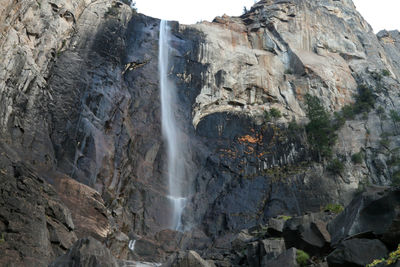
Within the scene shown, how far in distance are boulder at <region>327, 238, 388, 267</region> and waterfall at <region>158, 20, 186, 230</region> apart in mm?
15392

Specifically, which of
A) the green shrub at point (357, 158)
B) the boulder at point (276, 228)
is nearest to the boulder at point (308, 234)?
the boulder at point (276, 228)

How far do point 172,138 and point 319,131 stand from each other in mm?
12059

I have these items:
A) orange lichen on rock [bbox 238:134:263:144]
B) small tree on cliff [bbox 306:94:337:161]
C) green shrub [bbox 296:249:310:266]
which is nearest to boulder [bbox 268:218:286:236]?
green shrub [bbox 296:249:310:266]

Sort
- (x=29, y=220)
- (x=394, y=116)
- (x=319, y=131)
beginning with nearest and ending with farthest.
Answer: (x=29, y=220)
(x=319, y=131)
(x=394, y=116)

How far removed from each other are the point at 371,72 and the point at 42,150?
110ft

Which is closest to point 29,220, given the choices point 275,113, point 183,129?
point 183,129

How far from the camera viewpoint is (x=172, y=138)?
94.9ft

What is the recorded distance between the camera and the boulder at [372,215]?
394 inches

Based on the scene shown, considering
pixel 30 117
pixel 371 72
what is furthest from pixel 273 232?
pixel 371 72

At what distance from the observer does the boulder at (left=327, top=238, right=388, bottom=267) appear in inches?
369

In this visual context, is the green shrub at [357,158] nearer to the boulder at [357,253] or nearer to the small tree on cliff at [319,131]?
the small tree on cliff at [319,131]

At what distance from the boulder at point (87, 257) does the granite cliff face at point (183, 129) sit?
6cm

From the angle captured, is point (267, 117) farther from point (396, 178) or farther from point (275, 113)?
point (396, 178)

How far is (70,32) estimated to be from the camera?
27.7m
